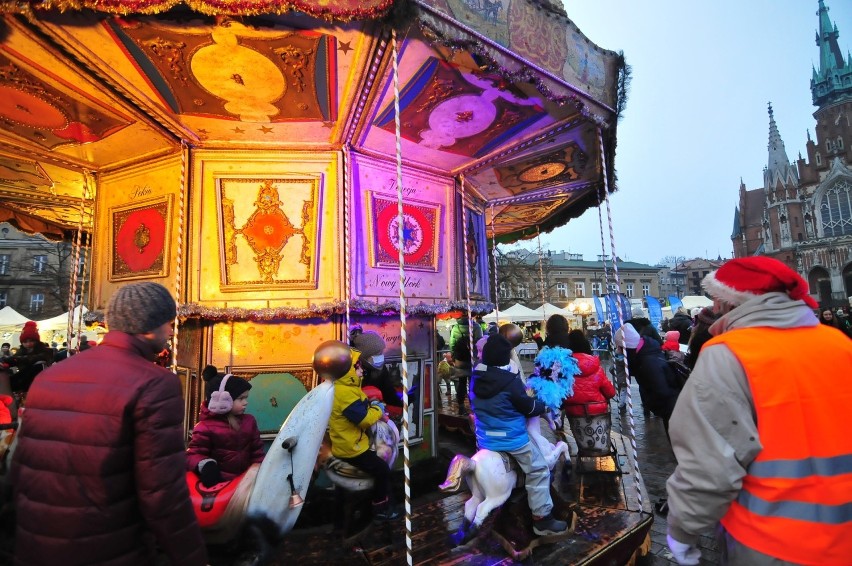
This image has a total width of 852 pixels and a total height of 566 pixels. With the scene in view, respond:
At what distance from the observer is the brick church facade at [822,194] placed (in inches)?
1957

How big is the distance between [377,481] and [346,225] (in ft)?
11.0

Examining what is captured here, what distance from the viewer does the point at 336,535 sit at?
167 inches

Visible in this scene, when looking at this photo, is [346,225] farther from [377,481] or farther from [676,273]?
[676,273]

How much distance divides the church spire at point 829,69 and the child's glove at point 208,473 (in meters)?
82.1

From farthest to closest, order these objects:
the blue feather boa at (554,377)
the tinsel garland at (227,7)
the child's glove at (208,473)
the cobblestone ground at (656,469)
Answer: the blue feather boa at (554,377)
the cobblestone ground at (656,469)
the tinsel garland at (227,7)
the child's glove at (208,473)

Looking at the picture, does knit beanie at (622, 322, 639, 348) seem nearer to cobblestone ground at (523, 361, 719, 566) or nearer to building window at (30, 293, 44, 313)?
cobblestone ground at (523, 361, 719, 566)

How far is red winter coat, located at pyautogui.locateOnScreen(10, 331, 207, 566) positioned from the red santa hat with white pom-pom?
2.71 meters

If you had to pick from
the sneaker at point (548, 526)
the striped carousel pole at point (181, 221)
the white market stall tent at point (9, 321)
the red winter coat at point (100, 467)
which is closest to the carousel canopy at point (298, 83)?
the striped carousel pole at point (181, 221)

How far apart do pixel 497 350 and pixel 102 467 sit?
2907 millimetres

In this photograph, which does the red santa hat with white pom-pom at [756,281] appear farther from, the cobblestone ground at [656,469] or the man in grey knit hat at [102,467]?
the cobblestone ground at [656,469]

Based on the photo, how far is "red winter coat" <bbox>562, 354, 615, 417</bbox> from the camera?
5758 mm

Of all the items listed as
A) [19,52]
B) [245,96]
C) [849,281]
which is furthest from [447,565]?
[849,281]

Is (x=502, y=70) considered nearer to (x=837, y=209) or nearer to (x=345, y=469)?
(x=345, y=469)

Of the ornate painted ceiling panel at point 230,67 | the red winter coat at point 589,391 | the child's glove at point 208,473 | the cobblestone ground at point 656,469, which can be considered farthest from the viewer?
the red winter coat at point 589,391
